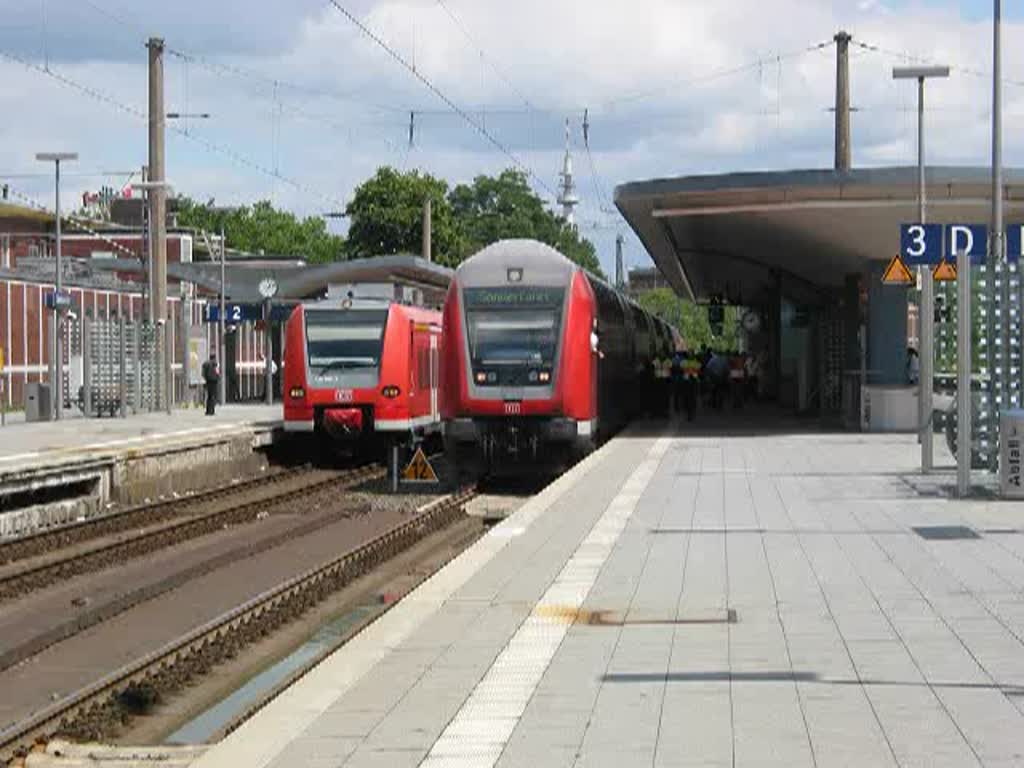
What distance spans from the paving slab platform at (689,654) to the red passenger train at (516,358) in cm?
849

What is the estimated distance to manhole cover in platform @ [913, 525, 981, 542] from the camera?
16.1 m

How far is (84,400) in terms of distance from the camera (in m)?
41.5

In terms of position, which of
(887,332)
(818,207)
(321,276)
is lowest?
(887,332)

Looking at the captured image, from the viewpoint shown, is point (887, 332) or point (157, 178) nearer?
point (887, 332)

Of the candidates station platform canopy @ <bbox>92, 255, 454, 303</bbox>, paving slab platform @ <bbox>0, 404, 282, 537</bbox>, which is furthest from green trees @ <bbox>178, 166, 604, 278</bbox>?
paving slab platform @ <bbox>0, 404, 282, 537</bbox>

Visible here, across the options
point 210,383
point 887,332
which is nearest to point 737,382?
point 210,383

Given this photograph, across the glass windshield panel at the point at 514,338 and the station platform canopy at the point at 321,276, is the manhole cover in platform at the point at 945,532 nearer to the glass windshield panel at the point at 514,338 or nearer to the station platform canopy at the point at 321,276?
the glass windshield panel at the point at 514,338

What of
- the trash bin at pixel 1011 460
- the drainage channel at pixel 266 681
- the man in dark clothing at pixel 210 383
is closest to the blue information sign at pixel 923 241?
the trash bin at pixel 1011 460

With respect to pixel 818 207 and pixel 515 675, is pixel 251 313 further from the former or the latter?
pixel 515 675

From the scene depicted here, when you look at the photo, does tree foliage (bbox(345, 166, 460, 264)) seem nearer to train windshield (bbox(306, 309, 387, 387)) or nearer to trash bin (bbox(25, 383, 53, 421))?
trash bin (bbox(25, 383, 53, 421))

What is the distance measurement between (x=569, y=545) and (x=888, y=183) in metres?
19.1

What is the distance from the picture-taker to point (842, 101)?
42.7 metres

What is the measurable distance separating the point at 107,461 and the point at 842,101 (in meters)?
21.8

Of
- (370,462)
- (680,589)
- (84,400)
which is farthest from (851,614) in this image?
(84,400)
